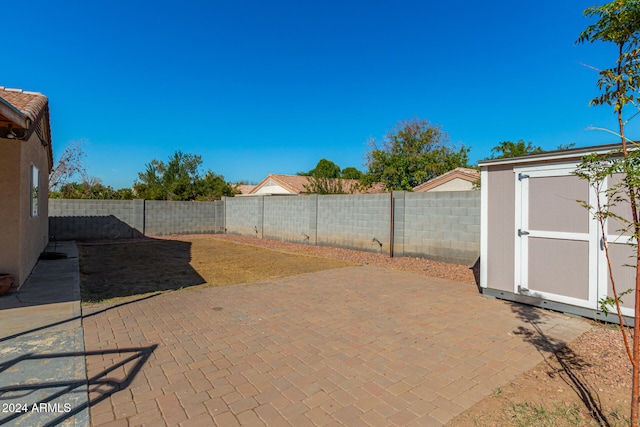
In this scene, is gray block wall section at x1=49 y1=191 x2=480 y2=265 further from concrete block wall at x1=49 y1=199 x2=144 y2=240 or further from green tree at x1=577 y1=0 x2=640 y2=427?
green tree at x1=577 y1=0 x2=640 y2=427

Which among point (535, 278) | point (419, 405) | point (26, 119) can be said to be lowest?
point (419, 405)

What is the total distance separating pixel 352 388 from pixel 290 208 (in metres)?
12.4

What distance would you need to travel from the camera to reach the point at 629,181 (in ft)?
6.52

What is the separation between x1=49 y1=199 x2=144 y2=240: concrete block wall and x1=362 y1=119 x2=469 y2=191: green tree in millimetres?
14594

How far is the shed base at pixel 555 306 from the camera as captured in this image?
15.1 ft

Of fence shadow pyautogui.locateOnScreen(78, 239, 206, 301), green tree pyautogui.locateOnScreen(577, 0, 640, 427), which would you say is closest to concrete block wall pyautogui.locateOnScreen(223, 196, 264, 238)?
fence shadow pyautogui.locateOnScreen(78, 239, 206, 301)

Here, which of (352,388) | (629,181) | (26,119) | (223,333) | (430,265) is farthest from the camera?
(430,265)

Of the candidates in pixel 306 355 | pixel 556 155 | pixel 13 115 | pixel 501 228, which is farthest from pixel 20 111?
pixel 556 155

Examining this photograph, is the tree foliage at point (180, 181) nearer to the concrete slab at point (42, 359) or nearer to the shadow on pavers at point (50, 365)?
the concrete slab at point (42, 359)

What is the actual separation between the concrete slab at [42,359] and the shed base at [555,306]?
590 cm

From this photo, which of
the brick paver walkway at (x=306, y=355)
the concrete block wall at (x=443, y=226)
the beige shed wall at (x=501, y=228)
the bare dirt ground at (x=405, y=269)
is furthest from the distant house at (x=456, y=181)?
the brick paver walkway at (x=306, y=355)

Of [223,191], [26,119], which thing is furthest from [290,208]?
[223,191]

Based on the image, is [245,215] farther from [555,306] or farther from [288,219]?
[555,306]

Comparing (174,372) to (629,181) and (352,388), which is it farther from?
(629,181)
